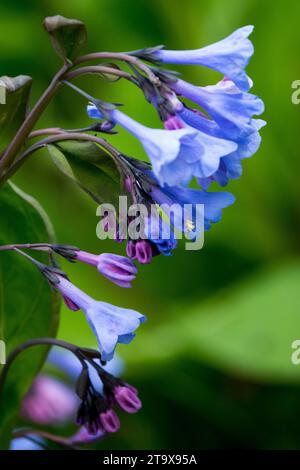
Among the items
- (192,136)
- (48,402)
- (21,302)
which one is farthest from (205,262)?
(192,136)

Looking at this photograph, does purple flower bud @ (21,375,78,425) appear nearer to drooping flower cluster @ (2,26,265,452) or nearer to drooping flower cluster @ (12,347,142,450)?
drooping flower cluster @ (12,347,142,450)

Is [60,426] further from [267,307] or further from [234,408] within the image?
[267,307]

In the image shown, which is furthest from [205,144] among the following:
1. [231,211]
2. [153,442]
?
[231,211]

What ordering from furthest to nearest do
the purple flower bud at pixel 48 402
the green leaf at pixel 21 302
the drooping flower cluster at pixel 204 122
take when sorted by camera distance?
the purple flower bud at pixel 48 402
the green leaf at pixel 21 302
the drooping flower cluster at pixel 204 122

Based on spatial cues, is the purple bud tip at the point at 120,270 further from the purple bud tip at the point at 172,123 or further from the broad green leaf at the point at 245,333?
the broad green leaf at the point at 245,333

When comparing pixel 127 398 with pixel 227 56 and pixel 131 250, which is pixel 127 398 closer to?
pixel 131 250

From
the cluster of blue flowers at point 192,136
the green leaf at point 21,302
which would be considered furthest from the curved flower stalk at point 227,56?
the green leaf at point 21,302
